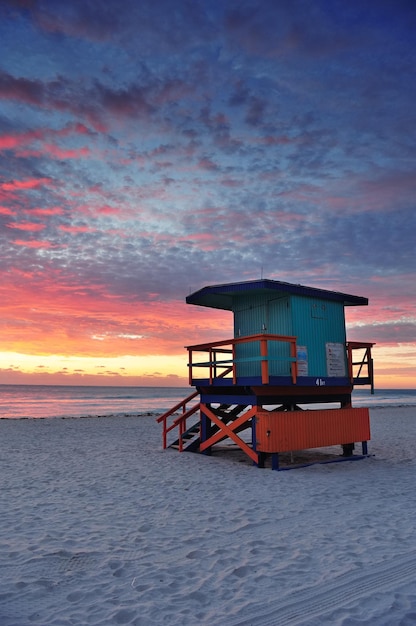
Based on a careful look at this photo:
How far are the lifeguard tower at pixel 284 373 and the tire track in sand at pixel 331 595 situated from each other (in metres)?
6.12

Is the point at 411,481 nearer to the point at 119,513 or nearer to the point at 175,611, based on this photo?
the point at 119,513

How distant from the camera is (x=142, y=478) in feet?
36.4

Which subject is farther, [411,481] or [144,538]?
[411,481]

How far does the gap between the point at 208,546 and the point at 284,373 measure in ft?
23.3

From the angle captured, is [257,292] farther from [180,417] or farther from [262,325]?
[180,417]

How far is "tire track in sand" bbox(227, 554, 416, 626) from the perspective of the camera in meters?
4.46

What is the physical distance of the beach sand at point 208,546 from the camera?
185 inches

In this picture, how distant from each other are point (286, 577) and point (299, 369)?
7.77m

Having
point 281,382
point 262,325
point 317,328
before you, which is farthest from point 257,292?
point 281,382

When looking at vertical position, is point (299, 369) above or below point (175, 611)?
above

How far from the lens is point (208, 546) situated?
21.3 feet

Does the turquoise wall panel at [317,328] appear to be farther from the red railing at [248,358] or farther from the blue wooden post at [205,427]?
the blue wooden post at [205,427]

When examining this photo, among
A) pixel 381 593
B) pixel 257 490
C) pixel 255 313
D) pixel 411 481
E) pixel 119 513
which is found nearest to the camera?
pixel 381 593

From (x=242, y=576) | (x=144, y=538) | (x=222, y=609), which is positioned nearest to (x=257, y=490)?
(x=144, y=538)
